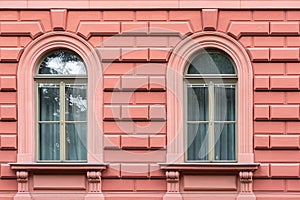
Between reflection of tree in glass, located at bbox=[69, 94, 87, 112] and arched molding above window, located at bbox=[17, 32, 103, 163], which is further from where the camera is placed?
reflection of tree in glass, located at bbox=[69, 94, 87, 112]

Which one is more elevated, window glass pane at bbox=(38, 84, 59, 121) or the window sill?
window glass pane at bbox=(38, 84, 59, 121)

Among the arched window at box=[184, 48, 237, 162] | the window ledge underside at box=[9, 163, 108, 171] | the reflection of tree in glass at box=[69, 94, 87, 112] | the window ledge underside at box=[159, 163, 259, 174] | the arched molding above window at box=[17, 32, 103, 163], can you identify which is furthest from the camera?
the reflection of tree in glass at box=[69, 94, 87, 112]

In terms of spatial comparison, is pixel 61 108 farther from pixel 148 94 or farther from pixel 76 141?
pixel 148 94

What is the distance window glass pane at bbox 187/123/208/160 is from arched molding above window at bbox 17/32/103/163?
5.29 feet

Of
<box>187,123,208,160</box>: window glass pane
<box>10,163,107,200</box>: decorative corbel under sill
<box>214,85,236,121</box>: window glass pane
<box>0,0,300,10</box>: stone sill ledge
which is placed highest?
<box>0,0,300,10</box>: stone sill ledge

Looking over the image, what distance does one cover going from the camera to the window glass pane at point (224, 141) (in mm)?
11164

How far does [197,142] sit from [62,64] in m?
2.82

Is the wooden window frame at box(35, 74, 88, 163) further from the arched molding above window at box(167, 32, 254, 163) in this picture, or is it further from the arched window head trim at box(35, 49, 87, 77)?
the arched molding above window at box(167, 32, 254, 163)

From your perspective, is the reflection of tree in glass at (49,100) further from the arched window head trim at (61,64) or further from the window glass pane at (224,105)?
the window glass pane at (224,105)

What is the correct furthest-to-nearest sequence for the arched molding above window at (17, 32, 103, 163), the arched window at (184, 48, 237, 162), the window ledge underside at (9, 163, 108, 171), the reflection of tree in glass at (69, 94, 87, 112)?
the reflection of tree in glass at (69, 94, 87, 112)
the arched window at (184, 48, 237, 162)
the arched molding above window at (17, 32, 103, 163)
the window ledge underside at (9, 163, 108, 171)

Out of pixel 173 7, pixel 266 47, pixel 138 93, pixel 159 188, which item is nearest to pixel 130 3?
pixel 173 7

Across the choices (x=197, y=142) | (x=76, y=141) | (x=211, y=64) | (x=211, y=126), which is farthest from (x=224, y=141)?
(x=76, y=141)

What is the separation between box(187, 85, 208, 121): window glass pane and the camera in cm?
1116

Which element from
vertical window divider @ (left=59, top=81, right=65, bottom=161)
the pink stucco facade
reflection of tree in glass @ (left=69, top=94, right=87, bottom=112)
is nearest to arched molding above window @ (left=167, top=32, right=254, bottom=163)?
the pink stucco facade
